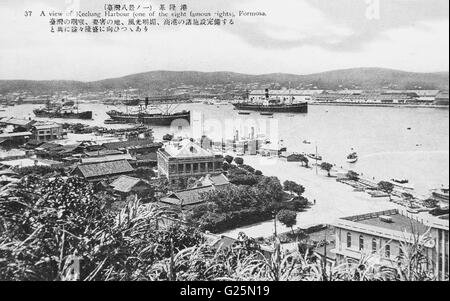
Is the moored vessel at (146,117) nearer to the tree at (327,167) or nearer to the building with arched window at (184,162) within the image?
the building with arched window at (184,162)

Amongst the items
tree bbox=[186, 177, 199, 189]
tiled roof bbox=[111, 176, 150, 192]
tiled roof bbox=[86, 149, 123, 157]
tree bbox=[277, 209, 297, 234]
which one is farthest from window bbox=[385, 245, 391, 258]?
tiled roof bbox=[86, 149, 123, 157]

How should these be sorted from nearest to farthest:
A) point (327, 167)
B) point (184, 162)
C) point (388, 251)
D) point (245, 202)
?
point (388, 251)
point (184, 162)
point (245, 202)
point (327, 167)

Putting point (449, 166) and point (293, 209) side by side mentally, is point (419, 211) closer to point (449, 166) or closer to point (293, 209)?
point (449, 166)

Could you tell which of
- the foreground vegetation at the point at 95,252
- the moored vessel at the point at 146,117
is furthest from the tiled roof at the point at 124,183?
the foreground vegetation at the point at 95,252

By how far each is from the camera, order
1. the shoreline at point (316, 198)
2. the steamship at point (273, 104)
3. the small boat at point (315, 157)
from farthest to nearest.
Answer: the small boat at point (315, 157), the steamship at point (273, 104), the shoreline at point (316, 198)

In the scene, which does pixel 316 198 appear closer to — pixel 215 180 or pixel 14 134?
pixel 215 180

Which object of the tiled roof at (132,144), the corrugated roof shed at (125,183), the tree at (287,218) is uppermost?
the tiled roof at (132,144)

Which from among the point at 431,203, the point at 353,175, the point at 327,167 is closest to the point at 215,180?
the point at 353,175
